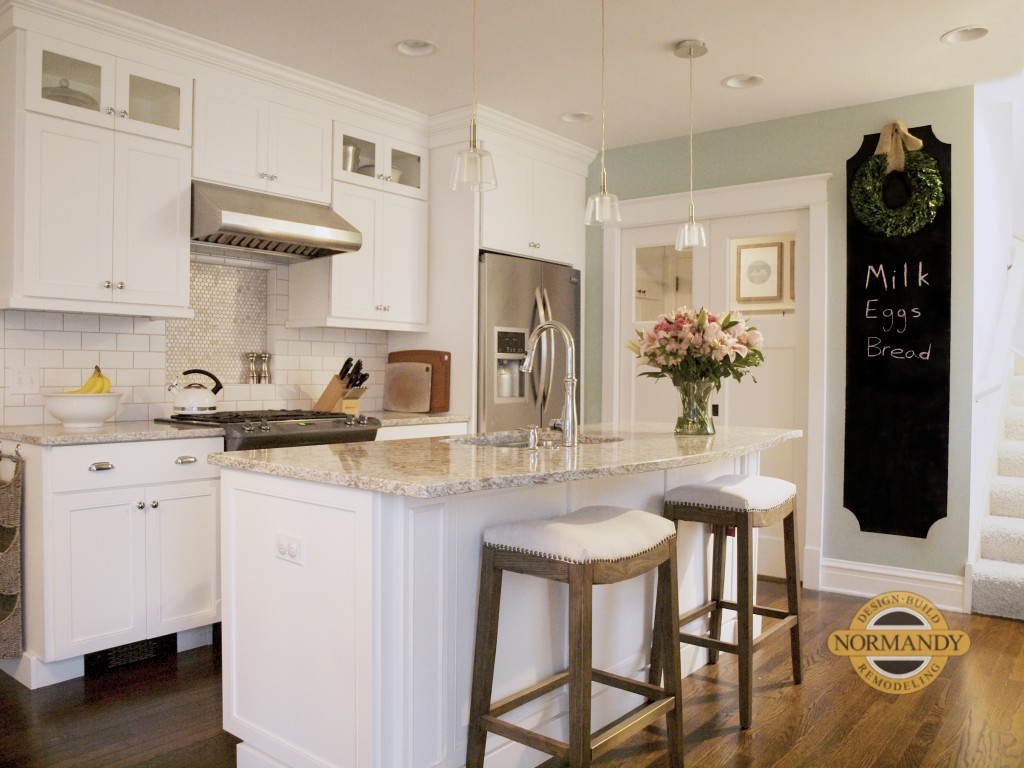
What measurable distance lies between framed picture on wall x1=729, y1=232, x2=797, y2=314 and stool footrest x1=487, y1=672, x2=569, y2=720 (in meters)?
2.89

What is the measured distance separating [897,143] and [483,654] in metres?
3.42

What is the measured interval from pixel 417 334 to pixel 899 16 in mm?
2823

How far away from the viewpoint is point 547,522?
2.11 metres

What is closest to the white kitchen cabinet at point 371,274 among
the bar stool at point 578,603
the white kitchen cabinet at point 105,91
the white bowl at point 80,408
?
the white kitchen cabinet at point 105,91

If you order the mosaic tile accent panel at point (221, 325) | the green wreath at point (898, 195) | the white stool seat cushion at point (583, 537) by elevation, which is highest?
the green wreath at point (898, 195)

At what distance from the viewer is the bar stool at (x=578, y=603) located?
1941 mm

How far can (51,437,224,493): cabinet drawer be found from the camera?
9.55 ft

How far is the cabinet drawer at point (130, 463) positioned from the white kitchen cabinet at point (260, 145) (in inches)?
48.5

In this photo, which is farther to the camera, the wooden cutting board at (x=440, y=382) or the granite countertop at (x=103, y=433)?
the wooden cutting board at (x=440, y=382)

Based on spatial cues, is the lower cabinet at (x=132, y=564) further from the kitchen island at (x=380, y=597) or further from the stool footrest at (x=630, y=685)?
the stool footrest at (x=630, y=685)

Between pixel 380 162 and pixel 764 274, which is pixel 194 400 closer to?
pixel 380 162

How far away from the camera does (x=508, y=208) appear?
15.5 feet

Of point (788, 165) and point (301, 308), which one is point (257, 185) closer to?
point (301, 308)

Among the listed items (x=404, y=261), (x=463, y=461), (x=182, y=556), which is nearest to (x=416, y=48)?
(x=404, y=261)
